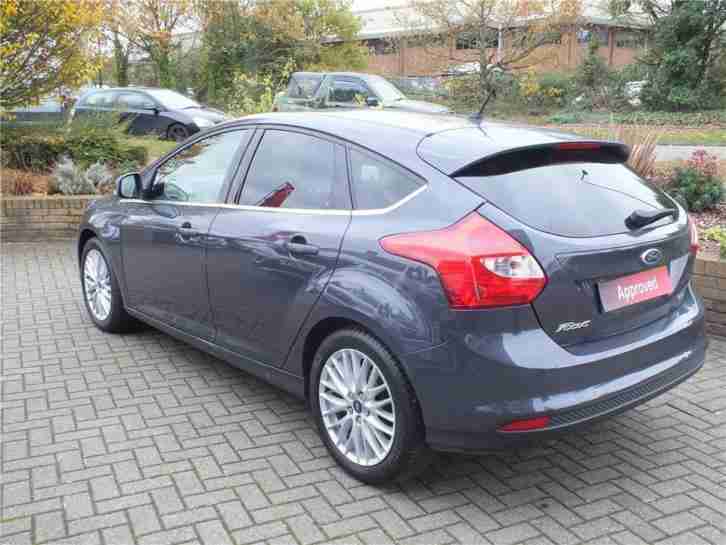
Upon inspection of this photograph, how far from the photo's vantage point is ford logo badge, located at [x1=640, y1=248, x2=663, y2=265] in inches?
130

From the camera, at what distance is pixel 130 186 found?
5125mm

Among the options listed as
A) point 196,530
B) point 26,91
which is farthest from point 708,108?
point 196,530

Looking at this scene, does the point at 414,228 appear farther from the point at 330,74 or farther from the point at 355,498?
the point at 330,74

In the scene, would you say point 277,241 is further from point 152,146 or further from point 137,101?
point 137,101

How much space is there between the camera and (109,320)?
556cm

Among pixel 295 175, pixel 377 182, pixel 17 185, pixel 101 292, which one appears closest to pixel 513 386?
pixel 377 182

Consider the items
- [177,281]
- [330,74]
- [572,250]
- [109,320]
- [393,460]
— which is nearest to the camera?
[572,250]

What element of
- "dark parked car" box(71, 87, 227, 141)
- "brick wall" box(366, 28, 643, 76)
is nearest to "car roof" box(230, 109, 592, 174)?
"dark parked car" box(71, 87, 227, 141)

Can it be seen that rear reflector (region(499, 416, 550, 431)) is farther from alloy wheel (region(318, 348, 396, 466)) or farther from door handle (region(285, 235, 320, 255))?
door handle (region(285, 235, 320, 255))

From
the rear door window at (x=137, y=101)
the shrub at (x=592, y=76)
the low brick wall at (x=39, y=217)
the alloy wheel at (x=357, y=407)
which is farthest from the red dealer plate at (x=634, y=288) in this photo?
the shrub at (x=592, y=76)

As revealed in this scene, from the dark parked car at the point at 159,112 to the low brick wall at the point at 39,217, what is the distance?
7.55 metres

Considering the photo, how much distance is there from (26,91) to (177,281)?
723 cm

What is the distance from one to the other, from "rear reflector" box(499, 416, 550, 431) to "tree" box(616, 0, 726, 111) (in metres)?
25.4

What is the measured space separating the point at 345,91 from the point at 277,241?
13.3m
